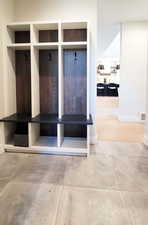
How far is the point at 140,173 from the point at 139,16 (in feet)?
12.2

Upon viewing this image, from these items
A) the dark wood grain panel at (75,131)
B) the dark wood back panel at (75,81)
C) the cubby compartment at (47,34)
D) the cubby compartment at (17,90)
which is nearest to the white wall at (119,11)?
the cubby compartment at (47,34)

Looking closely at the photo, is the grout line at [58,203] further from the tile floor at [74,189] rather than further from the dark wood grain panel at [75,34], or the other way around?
the dark wood grain panel at [75,34]

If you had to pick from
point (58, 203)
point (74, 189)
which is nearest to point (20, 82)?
point (74, 189)

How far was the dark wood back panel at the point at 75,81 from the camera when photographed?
2.82 meters

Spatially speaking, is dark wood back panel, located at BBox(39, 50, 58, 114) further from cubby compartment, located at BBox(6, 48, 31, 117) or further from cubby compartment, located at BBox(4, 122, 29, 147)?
cubby compartment, located at BBox(4, 122, 29, 147)

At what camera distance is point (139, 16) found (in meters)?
4.18

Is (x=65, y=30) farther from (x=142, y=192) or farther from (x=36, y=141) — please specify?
(x=142, y=192)

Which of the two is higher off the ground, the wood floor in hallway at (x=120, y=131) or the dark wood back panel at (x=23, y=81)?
the dark wood back panel at (x=23, y=81)

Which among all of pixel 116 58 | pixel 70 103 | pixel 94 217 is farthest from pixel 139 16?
pixel 116 58

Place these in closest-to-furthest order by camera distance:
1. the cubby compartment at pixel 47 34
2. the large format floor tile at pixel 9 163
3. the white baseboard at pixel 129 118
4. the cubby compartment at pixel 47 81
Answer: the large format floor tile at pixel 9 163
the cubby compartment at pixel 47 34
the cubby compartment at pixel 47 81
the white baseboard at pixel 129 118

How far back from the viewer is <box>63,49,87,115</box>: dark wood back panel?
2.82 meters

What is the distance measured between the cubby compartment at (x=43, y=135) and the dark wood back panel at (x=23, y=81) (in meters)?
0.35

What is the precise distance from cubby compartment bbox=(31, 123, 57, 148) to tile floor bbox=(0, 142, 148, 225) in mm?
228

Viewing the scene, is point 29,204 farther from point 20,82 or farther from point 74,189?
point 20,82
